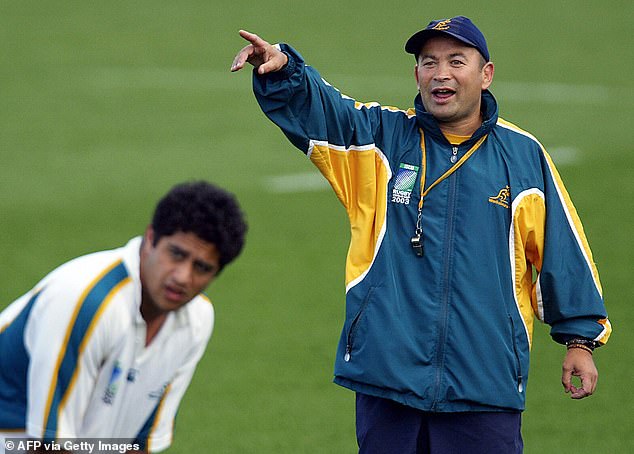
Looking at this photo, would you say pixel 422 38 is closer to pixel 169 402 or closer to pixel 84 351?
pixel 169 402

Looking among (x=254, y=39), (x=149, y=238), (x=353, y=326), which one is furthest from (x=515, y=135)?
(x=149, y=238)

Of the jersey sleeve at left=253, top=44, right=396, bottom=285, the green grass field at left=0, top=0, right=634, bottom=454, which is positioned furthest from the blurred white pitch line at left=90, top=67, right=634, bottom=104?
the jersey sleeve at left=253, top=44, right=396, bottom=285

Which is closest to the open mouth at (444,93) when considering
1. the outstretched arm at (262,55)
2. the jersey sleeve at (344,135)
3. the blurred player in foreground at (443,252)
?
the blurred player in foreground at (443,252)

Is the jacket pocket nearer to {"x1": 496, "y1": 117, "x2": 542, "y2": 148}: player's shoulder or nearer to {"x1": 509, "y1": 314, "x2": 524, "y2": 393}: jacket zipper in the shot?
{"x1": 509, "y1": 314, "x2": 524, "y2": 393}: jacket zipper

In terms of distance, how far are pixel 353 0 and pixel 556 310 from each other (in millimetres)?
16878

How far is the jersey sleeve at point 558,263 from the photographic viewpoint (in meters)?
5.35

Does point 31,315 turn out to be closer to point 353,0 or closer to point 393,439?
point 393,439

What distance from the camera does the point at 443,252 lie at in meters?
5.26

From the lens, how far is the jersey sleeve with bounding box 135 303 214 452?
177 inches

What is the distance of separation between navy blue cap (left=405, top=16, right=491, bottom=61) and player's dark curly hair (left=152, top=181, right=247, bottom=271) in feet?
5.32

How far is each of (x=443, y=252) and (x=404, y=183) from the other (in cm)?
35

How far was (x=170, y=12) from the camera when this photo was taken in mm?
20625

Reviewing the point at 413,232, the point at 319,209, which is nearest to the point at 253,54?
the point at 413,232

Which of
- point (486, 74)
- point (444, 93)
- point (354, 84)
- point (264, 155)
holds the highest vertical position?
point (354, 84)
